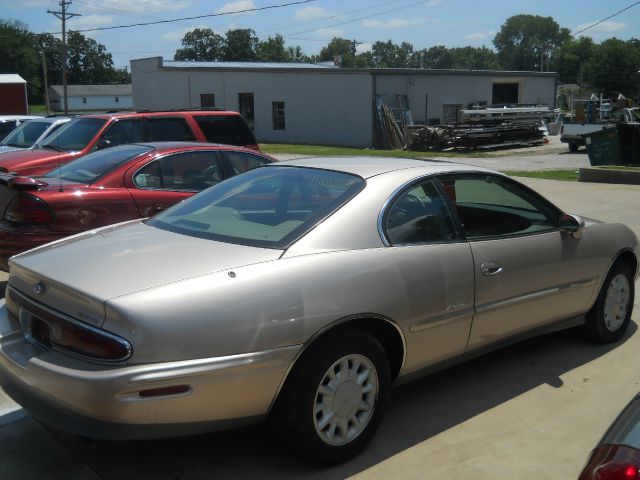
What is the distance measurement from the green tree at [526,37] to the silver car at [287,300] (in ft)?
515

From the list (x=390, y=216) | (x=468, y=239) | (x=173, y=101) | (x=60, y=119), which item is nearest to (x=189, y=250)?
(x=390, y=216)

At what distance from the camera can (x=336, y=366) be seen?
3.35 m

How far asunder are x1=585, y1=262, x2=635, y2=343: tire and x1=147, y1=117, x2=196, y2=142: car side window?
7.12m

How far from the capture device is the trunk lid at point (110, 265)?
9.95ft

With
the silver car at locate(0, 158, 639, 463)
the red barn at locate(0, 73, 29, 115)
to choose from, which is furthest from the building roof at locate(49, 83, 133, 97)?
the silver car at locate(0, 158, 639, 463)

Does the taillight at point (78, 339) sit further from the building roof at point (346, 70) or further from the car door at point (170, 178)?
the building roof at point (346, 70)

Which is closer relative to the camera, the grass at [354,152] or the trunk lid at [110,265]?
the trunk lid at [110,265]

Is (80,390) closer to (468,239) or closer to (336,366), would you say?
(336,366)

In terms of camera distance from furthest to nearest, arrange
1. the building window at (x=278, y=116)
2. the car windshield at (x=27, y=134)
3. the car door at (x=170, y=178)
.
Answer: the building window at (x=278, y=116) → the car windshield at (x=27, y=134) → the car door at (x=170, y=178)

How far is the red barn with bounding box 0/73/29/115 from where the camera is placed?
153ft

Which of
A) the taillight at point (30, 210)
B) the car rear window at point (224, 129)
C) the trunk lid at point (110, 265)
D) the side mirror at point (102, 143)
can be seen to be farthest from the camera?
the car rear window at point (224, 129)

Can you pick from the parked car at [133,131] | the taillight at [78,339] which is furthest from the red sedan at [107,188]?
the parked car at [133,131]

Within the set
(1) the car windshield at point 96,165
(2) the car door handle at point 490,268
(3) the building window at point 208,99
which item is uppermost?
(3) the building window at point 208,99

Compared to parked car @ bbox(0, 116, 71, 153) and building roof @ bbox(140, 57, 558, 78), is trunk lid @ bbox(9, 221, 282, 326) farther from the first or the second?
building roof @ bbox(140, 57, 558, 78)
